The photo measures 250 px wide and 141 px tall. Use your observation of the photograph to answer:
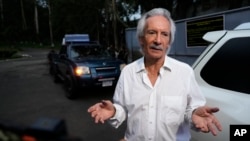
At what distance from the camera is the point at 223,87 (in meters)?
2.68

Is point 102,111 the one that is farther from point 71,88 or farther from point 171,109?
point 71,88

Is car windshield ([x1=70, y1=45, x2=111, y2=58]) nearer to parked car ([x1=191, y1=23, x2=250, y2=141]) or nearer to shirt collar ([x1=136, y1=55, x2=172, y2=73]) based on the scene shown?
parked car ([x1=191, y1=23, x2=250, y2=141])

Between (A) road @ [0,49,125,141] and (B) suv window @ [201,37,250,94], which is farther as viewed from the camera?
(A) road @ [0,49,125,141]

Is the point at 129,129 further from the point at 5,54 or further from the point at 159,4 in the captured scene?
the point at 5,54

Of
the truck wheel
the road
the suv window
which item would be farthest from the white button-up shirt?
the truck wheel

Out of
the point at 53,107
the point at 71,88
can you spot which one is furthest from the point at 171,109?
the point at 71,88

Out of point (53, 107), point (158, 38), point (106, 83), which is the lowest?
point (53, 107)

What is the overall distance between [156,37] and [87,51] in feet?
26.5

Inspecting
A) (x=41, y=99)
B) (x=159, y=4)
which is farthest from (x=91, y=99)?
(x=159, y=4)

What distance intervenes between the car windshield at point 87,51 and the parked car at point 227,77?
7.14m

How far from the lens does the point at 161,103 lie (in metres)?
2.11

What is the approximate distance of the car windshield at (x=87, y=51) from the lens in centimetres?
988

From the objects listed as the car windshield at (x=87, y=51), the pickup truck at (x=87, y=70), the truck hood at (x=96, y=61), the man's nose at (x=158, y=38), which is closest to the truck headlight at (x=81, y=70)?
the pickup truck at (x=87, y=70)

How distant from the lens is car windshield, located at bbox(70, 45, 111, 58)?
9875 mm
